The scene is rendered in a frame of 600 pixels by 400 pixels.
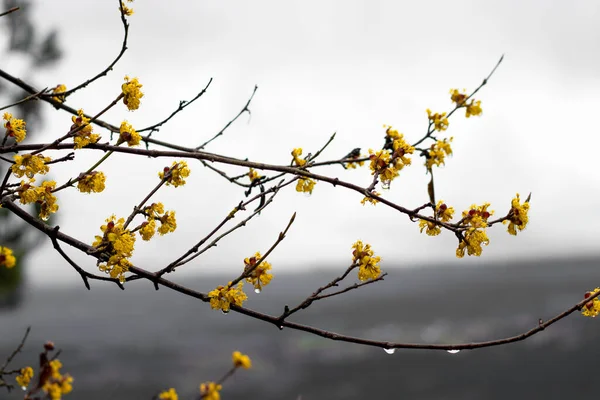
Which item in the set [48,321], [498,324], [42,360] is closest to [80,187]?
[42,360]

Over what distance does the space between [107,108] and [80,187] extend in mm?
367

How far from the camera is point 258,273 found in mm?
2156

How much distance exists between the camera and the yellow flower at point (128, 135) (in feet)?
6.81

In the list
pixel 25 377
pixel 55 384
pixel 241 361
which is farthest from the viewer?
pixel 25 377

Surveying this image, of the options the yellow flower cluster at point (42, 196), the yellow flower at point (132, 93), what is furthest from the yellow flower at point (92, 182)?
the yellow flower at point (132, 93)

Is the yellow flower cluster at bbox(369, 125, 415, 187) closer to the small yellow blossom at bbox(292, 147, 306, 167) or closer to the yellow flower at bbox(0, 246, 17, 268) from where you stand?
the small yellow blossom at bbox(292, 147, 306, 167)

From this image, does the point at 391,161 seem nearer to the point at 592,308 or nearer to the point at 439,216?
the point at 439,216

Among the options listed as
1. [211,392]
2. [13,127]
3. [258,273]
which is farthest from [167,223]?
[211,392]

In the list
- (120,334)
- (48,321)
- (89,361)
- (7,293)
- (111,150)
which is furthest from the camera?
(48,321)

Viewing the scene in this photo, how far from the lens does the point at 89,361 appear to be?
112ft

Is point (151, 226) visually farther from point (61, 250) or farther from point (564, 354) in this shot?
point (564, 354)

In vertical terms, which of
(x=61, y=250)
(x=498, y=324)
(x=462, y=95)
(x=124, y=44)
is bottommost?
(x=61, y=250)

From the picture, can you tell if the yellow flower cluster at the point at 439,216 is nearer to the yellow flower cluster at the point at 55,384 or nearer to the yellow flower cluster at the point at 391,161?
the yellow flower cluster at the point at 391,161

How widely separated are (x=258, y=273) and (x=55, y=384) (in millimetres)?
797
